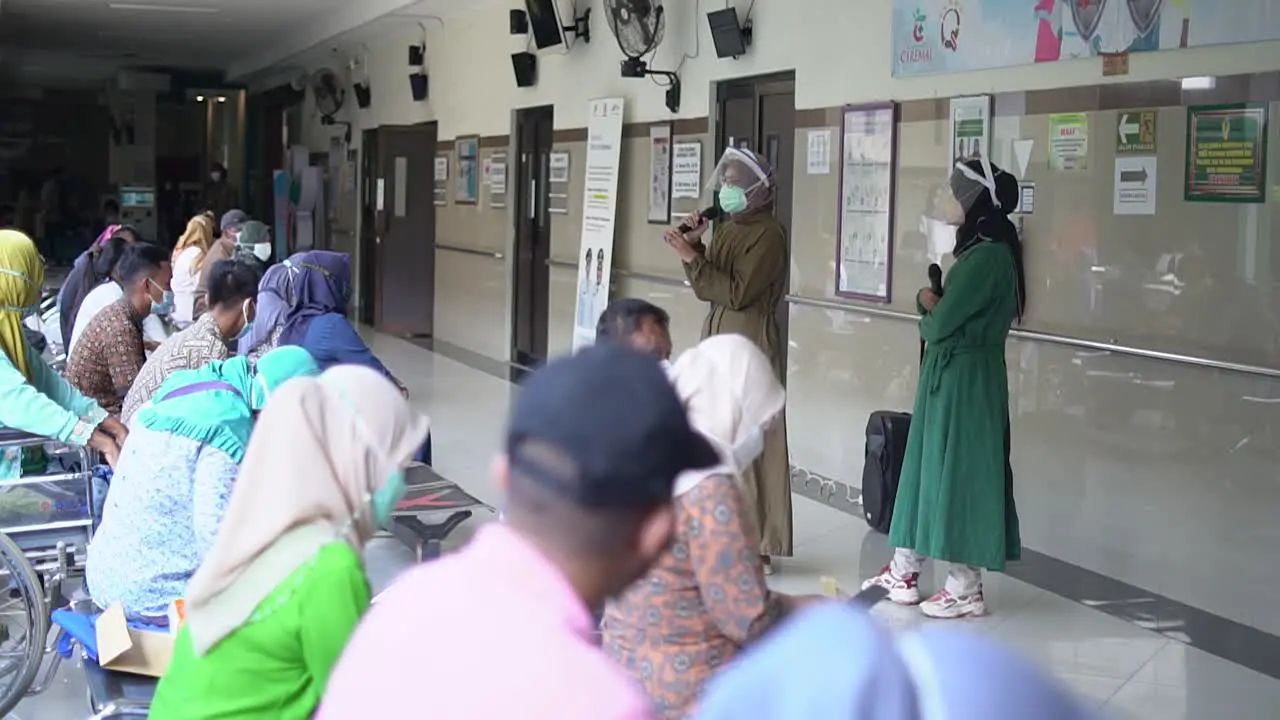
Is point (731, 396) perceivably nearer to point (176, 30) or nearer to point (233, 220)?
point (233, 220)

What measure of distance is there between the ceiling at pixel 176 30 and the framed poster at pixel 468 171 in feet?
3.74

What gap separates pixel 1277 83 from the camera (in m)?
4.45

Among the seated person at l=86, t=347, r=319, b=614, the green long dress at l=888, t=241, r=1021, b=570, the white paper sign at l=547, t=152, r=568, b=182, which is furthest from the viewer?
Result: the white paper sign at l=547, t=152, r=568, b=182

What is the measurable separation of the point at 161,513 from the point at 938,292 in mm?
2857

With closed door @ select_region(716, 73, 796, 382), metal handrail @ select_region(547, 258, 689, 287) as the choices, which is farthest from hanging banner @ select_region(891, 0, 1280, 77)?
metal handrail @ select_region(547, 258, 689, 287)

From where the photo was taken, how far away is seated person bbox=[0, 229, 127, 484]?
4234 mm

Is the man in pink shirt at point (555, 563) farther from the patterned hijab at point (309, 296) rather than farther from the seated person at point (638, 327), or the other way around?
the patterned hijab at point (309, 296)

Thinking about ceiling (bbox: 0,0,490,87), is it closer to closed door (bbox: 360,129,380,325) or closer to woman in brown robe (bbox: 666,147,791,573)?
closed door (bbox: 360,129,380,325)

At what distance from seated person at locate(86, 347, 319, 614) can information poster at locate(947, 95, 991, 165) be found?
3.44 meters

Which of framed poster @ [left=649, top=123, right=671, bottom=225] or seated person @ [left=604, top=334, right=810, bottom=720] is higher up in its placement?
framed poster @ [left=649, top=123, right=671, bottom=225]

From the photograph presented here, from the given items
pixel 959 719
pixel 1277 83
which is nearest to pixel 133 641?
pixel 959 719

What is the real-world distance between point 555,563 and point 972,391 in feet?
12.1

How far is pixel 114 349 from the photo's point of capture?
5.14 meters

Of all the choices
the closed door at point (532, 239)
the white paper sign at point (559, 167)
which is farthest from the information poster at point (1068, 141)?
the closed door at point (532, 239)
